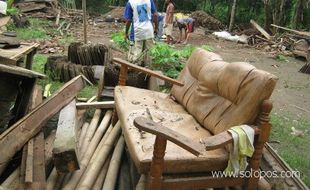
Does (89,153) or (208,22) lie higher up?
(208,22)

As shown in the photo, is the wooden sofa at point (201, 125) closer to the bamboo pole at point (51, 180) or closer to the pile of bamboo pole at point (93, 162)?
the pile of bamboo pole at point (93, 162)

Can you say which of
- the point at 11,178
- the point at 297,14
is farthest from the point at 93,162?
the point at 297,14

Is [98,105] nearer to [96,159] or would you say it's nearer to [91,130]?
[91,130]

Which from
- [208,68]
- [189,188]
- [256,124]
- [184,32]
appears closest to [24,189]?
[189,188]

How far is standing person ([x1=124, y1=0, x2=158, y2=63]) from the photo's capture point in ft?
25.7

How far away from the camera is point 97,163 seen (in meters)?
3.67

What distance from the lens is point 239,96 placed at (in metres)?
3.37

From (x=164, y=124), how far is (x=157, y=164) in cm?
96

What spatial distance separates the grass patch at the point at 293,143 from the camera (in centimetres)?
451

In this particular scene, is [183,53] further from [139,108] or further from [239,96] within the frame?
[239,96]

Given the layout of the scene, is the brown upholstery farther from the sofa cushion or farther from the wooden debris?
the wooden debris

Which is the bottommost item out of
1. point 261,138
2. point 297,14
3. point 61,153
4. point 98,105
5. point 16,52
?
point 98,105

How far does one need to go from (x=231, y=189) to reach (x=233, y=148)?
0.62 m

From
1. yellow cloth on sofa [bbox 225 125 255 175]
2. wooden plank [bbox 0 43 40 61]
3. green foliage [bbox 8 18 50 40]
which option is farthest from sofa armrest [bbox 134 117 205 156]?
green foliage [bbox 8 18 50 40]
